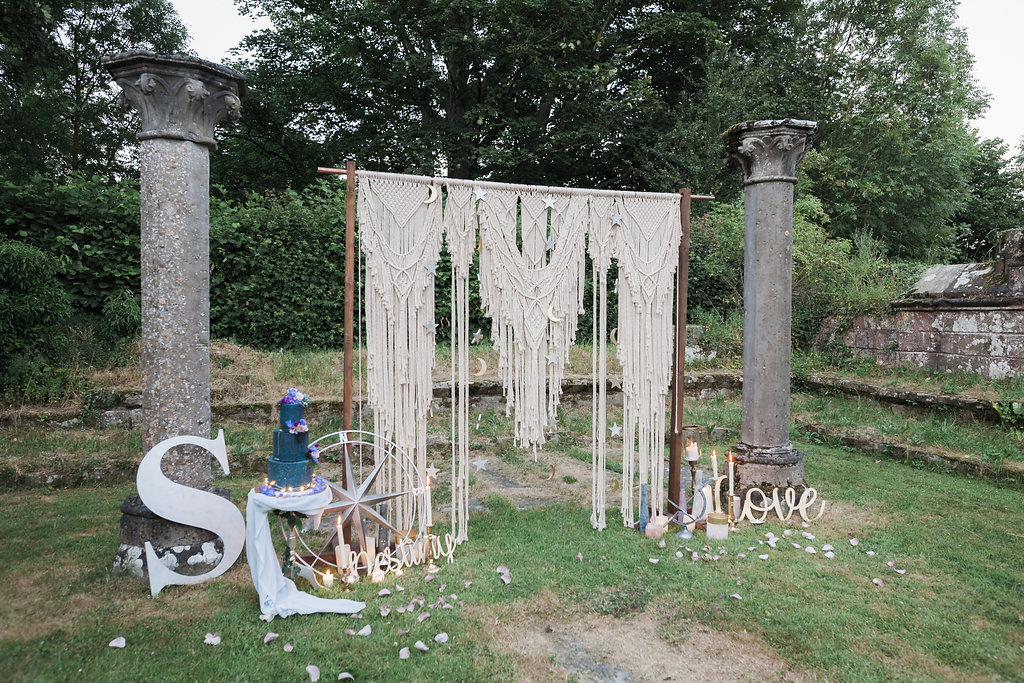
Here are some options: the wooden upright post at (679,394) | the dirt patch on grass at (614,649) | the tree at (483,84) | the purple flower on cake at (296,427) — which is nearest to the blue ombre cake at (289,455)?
the purple flower on cake at (296,427)

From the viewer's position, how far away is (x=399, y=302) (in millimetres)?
3416

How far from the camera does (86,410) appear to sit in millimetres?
5410

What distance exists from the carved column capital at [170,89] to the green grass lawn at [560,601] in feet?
7.84

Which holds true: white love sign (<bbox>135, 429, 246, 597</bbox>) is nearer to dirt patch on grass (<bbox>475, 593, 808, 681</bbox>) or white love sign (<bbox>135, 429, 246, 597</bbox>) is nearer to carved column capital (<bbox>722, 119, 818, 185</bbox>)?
dirt patch on grass (<bbox>475, 593, 808, 681</bbox>)

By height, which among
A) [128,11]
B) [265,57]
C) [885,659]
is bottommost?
[885,659]

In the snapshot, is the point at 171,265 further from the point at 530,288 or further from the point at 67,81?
the point at 67,81

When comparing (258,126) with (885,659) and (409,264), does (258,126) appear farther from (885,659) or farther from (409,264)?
(885,659)

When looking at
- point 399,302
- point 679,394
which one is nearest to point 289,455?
point 399,302

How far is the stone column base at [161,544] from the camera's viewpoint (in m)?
3.13

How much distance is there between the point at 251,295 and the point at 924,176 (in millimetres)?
16253

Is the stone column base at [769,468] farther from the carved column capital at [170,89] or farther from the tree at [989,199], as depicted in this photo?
the tree at [989,199]

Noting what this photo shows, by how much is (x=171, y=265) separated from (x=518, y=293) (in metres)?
1.93

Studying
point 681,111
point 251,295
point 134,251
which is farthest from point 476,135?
point 134,251

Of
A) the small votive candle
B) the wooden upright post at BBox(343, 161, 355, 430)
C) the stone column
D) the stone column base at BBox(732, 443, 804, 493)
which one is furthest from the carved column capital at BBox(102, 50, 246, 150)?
the stone column base at BBox(732, 443, 804, 493)
